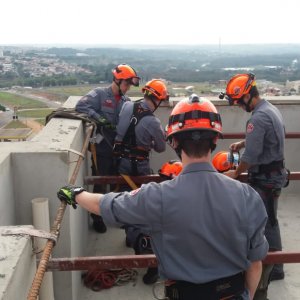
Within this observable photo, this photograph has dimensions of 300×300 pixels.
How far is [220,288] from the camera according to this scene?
6.84ft

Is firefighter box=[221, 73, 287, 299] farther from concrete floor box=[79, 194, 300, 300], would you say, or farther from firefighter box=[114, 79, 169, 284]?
firefighter box=[114, 79, 169, 284]

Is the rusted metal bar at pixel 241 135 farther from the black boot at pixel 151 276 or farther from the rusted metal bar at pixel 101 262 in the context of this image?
the rusted metal bar at pixel 101 262

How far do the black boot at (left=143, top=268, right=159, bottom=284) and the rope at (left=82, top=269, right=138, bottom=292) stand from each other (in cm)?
15

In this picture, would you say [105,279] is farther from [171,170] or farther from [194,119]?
[194,119]

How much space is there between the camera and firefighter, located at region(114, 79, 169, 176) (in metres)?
4.79

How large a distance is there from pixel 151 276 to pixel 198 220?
262 centimetres

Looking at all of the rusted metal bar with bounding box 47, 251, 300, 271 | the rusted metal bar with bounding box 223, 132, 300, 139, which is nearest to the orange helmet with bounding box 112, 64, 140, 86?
the rusted metal bar with bounding box 223, 132, 300, 139

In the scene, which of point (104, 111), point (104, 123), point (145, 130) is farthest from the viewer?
point (104, 111)

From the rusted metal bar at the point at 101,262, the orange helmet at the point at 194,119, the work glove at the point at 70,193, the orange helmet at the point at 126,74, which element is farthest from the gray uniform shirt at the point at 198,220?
the orange helmet at the point at 126,74

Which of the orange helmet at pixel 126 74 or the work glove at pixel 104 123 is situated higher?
the orange helmet at pixel 126 74

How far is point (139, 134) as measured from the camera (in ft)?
15.8

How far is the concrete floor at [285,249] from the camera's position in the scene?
168 inches

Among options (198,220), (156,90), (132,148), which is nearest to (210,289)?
(198,220)

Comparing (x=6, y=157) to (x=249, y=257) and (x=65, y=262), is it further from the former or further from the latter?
(x=249, y=257)
